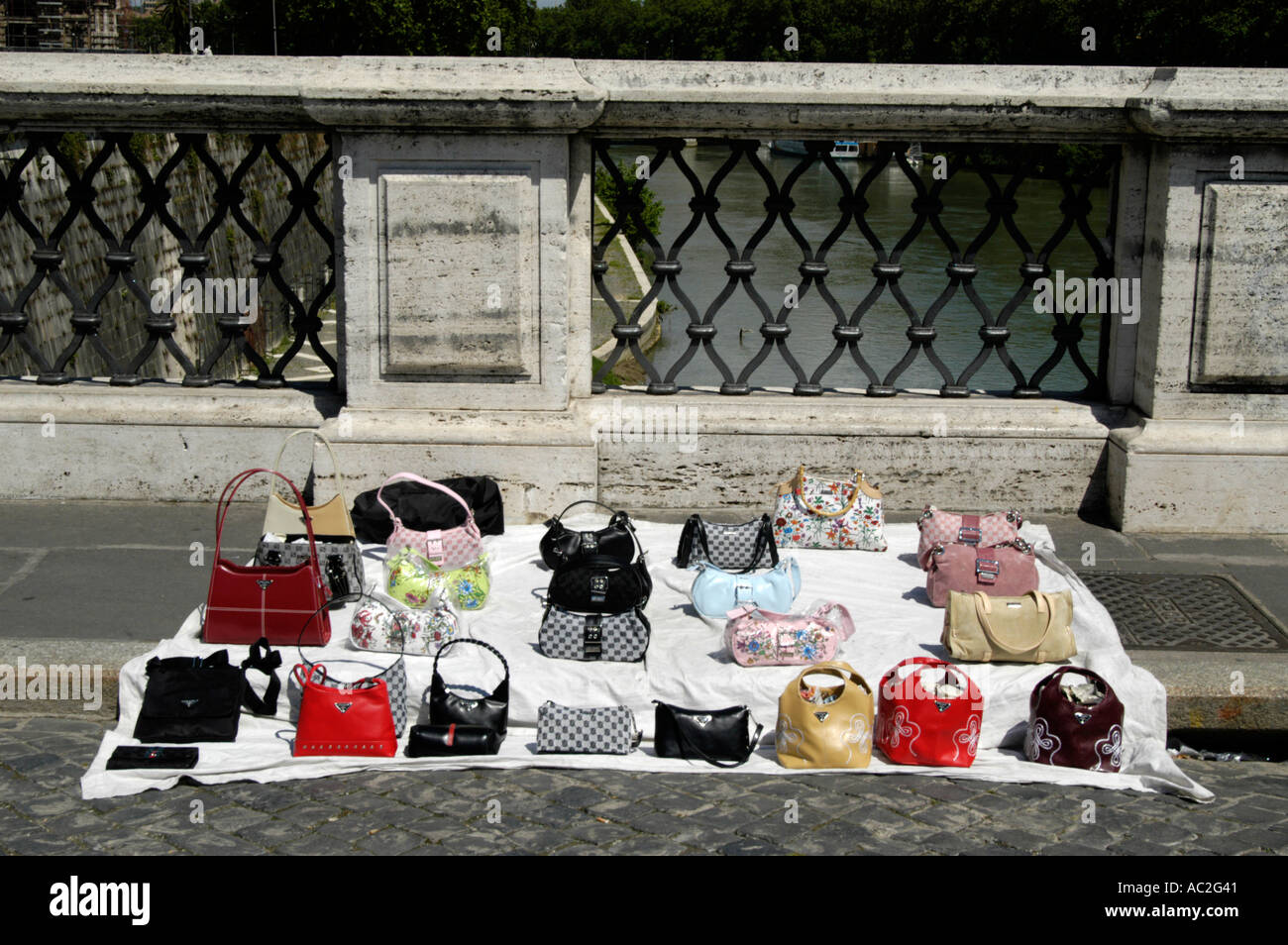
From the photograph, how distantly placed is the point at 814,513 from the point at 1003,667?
132 centimetres

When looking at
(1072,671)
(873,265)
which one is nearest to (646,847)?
(1072,671)

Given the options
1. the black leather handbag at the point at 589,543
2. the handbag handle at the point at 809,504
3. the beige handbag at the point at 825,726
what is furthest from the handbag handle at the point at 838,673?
the handbag handle at the point at 809,504

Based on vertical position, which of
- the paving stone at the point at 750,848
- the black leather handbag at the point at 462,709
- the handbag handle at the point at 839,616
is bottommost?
the paving stone at the point at 750,848

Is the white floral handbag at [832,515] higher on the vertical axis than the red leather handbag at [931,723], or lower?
higher

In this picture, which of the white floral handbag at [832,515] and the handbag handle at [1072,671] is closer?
the handbag handle at [1072,671]

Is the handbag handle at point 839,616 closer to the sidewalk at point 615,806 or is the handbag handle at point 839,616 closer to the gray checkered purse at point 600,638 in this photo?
the gray checkered purse at point 600,638

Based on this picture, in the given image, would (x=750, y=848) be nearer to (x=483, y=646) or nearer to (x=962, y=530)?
(x=483, y=646)

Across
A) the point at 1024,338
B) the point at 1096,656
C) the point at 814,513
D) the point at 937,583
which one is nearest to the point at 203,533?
the point at 814,513

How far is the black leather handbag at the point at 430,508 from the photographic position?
19.8 feet

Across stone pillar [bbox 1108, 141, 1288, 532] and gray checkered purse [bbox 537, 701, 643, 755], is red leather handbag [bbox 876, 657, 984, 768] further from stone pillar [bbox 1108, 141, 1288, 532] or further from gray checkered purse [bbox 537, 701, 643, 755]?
stone pillar [bbox 1108, 141, 1288, 532]

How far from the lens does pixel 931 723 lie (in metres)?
4.46

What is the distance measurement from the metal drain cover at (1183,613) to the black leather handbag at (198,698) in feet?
9.85

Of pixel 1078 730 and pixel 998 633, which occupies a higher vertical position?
pixel 998 633

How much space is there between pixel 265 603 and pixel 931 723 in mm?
2284
